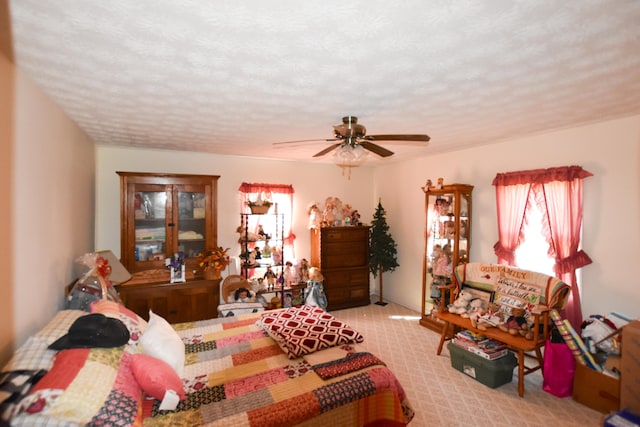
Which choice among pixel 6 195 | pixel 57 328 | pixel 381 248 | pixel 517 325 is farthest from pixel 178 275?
pixel 517 325

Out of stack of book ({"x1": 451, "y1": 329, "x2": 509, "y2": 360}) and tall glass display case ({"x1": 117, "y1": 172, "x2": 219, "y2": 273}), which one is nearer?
stack of book ({"x1": 451, "y1": 329, "x2": 509, "y2": 360})

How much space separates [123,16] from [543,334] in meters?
4.03

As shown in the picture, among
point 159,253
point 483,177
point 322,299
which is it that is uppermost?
point 483,177

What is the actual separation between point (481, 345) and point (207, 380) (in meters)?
2.69

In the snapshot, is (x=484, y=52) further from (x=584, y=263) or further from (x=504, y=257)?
(x=504, y=257)

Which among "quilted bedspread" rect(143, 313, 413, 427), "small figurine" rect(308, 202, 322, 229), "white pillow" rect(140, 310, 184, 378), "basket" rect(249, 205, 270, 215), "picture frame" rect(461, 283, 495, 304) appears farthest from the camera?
"small figurine" rect(308, 202, 322, 229)

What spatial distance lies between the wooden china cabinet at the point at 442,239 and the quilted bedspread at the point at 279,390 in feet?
7.08

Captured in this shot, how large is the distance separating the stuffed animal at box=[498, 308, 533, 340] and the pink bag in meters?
0.18

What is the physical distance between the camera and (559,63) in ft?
5.63

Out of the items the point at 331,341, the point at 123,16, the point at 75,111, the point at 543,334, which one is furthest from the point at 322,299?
the point at 123,16

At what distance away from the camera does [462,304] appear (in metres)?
3.56

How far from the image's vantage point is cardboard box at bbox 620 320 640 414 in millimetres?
2271

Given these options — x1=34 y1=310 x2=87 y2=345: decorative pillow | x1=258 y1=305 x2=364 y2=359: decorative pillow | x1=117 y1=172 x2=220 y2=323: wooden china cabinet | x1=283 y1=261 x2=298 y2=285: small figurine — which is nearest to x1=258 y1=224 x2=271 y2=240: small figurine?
x1=283 y1=261 x2=298 y2=285: small figurine

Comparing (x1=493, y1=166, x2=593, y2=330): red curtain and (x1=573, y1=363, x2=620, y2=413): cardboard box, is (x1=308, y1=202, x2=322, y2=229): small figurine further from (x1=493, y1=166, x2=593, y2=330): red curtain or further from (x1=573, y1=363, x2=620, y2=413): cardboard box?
(x1=573, y1=363, x2=620, y2=413): cardboard box
